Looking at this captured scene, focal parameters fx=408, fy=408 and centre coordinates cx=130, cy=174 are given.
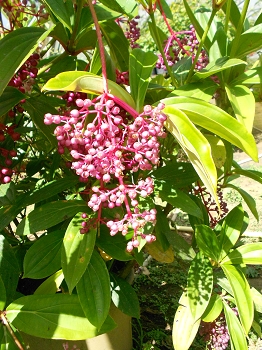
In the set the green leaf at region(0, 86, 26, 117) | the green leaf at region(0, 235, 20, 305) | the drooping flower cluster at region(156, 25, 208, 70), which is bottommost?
the green leaf at region(0, 235, 20, 305)

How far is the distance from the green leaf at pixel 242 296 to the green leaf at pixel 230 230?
0.05m

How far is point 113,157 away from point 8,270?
0.41 m

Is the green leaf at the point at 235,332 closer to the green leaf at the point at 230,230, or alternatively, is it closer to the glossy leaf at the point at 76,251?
the green leaf at the point at 230,230

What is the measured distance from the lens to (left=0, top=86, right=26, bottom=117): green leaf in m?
0.72

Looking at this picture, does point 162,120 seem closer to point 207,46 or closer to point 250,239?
point 207,46

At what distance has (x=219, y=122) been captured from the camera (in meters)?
0.53

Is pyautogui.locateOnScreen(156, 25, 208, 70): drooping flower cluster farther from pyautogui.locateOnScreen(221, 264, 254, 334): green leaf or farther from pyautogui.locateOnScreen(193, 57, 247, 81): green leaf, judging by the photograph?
pyautogui.locateOnScreen(221, 264, 254, 334): green leaf

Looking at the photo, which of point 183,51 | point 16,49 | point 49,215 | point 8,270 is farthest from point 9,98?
point 183,51

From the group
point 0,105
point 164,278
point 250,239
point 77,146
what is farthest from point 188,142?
point 250,239

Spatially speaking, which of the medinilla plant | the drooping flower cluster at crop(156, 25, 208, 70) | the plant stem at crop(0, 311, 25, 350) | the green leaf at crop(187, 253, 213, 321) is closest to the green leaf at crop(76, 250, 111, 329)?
the medinilla plant

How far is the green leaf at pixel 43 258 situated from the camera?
72 centimetres

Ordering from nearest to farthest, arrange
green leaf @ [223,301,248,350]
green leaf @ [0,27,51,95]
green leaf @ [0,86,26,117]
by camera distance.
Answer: green leaf @ [0,27,51,95] < green leaf @ [0,86,26,117] < green leaf @ [223,301,248,350]

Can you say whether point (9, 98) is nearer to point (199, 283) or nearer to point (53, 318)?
point (53, 318)

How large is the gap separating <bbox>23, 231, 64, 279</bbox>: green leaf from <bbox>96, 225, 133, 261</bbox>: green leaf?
0.26 feet
